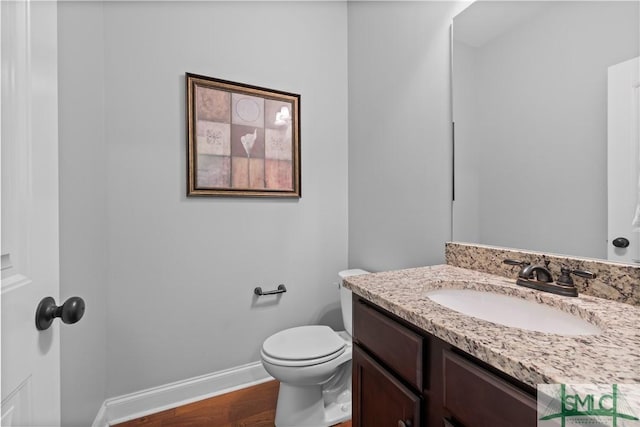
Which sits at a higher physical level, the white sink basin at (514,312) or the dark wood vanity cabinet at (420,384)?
the white sink basin at (514,312)

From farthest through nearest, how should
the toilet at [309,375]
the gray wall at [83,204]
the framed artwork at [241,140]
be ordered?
the framed artwork at [241,140], the toilet at [309,375], the gray wall at [83,204]

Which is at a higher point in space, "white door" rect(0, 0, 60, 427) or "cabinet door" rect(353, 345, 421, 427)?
"white door" rect(0, 0, 60, 427)

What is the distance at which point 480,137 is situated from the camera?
1297 mm

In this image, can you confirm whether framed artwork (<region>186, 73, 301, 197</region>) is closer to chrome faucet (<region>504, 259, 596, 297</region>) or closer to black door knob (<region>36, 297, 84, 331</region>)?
black door knob (<region>36, 297, 84, 331</region>)

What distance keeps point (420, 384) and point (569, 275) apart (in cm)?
63

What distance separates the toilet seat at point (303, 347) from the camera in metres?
1.38

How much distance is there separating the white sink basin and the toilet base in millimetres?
898

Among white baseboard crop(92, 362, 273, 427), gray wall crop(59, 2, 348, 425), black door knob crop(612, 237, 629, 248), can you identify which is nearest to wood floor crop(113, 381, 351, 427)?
white baseboard crop(92, 362, 273, 427)

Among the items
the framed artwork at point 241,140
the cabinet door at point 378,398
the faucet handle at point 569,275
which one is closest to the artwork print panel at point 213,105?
the framed artwork at point 241,140

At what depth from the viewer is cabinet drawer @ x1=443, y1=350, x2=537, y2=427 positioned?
1.71 ft

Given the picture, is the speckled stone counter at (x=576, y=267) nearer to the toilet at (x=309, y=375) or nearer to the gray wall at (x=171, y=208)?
the toilet at (x=309, y=375)

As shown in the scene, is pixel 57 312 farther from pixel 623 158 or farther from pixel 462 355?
pixel 623 158

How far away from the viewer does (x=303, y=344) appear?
1.55 m

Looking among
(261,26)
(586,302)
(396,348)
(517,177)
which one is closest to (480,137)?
(517,177)
